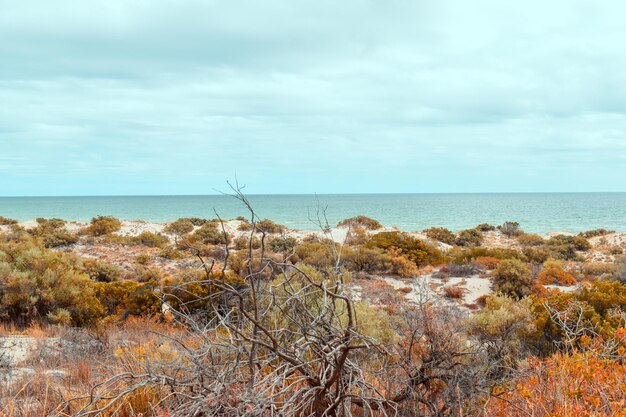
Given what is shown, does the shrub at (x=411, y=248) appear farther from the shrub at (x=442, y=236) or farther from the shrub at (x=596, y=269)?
the shrub at (x=442, y=236)

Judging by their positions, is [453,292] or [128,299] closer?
[128,299]

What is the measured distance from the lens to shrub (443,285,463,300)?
46.3 ft

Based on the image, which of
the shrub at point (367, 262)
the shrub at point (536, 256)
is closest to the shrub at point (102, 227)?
the shrub at point (367, 262)

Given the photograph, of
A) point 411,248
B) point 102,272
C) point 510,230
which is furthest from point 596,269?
point 102,272

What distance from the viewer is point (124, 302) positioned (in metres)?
12.0

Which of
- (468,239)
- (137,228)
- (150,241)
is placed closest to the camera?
(150,241)

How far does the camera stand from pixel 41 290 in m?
9.62

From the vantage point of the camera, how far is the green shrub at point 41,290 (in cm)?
939

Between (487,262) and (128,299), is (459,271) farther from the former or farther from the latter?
(128,299)

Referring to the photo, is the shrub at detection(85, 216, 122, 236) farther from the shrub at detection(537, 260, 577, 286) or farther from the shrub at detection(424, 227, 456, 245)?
the shrub at detection(537, 260, 577, 286)

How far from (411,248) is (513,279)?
5635 mm

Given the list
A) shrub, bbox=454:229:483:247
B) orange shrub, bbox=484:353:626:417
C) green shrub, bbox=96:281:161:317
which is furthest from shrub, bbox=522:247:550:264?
orange shrub, bbox=484:353:626:417

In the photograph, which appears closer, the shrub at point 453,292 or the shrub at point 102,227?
the shrub at point 453,292

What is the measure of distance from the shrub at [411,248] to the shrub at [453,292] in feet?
13.9
